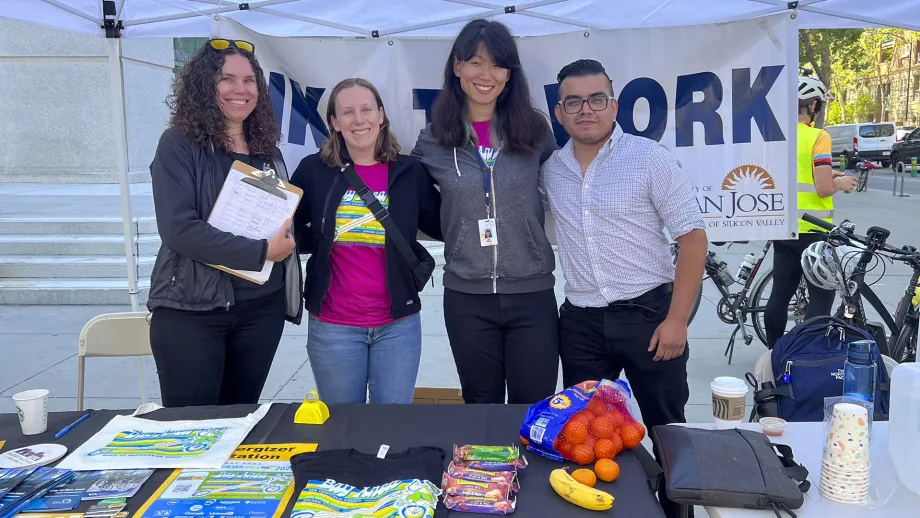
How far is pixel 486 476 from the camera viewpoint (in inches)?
57.9

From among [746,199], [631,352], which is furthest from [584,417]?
[746,199]

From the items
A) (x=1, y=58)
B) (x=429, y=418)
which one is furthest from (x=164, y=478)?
(x=1, y=58)

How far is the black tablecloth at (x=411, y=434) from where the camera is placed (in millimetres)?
1417

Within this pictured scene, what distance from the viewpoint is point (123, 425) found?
71.2 inches

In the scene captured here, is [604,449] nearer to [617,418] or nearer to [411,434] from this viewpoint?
[617,418]

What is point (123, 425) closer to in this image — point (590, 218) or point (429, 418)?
point (429, 418)

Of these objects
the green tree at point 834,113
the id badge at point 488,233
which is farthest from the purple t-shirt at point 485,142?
the green tree at point 834,113

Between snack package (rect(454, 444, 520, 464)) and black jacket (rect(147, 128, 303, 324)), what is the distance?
0.98 metres

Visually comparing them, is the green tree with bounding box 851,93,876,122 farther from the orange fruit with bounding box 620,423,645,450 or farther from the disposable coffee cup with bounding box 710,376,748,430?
the orange fruit with bounding box 620,423,645,450

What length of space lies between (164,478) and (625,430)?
1.10m

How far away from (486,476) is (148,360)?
435cm

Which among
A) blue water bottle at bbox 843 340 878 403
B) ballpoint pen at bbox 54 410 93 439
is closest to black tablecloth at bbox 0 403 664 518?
ballpoint pen at bbox 54 410 93 439

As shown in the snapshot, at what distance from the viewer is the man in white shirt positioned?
2230mm

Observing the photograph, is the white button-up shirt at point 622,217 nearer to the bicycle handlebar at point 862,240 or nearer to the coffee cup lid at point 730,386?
the coffee cup lid at point 730,386
